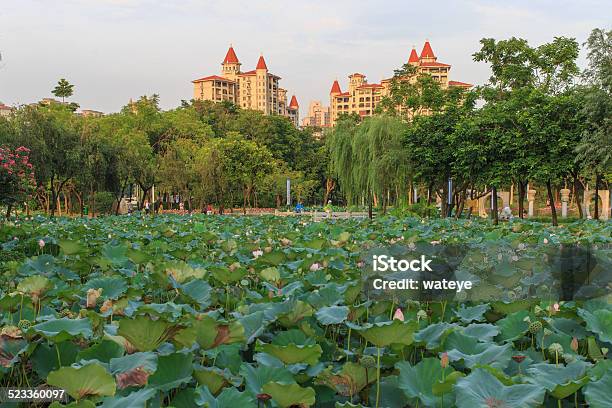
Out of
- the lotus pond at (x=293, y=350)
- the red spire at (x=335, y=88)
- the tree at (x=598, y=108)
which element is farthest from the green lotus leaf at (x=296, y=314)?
the red spire at (x=335, y=88)

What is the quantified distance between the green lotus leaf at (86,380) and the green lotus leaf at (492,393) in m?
0.71

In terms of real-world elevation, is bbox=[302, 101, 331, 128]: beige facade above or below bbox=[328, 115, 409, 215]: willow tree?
above

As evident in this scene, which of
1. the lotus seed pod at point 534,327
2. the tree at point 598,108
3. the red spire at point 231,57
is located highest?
the red spire at point 231,57

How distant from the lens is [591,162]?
722 inches

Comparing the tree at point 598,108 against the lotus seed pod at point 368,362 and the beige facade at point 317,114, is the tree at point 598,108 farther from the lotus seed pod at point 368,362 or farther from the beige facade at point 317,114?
the beige facade at point 317,114

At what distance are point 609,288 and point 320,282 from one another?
1.32m

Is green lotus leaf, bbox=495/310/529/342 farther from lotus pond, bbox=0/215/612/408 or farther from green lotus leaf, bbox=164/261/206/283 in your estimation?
green lotus leaf, bbox=164/261/206/283

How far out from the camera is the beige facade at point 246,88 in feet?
369

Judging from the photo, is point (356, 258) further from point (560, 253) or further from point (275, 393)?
point (275, 393)

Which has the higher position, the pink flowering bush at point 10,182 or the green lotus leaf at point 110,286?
the pink flowering bush at point 10,182

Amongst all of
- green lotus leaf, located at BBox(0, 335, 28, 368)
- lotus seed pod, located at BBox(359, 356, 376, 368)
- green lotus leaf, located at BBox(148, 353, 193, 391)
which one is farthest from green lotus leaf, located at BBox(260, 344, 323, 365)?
green lotus leaf, located at BBox(0, 335, 28, 368)

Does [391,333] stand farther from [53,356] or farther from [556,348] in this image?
[53,356]

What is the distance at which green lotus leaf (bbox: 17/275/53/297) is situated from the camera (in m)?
2.29

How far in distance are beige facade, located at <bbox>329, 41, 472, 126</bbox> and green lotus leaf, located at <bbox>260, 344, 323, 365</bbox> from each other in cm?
8583
